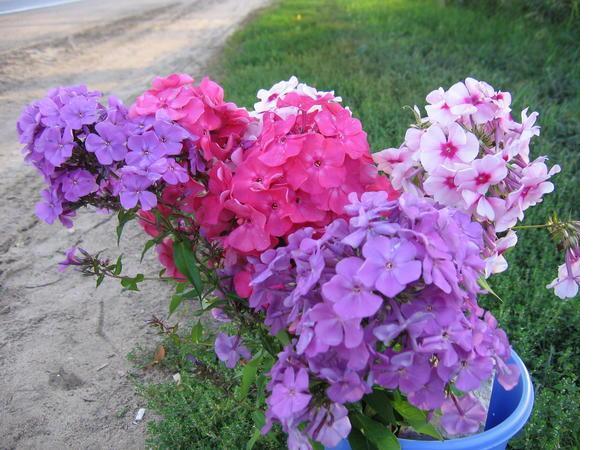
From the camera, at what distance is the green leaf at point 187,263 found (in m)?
1.31

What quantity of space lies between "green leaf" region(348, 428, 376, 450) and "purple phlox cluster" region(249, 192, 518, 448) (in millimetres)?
210

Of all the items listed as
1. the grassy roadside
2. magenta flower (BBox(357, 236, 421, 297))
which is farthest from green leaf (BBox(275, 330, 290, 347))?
the grassy roadside

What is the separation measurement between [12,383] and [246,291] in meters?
1.56

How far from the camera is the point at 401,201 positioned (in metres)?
1.05

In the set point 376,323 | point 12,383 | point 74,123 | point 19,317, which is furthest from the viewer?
point 19,317

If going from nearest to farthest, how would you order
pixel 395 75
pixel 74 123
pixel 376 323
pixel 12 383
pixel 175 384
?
pixel 376 323
pixel 74 123
pixel 175 384
pixel 12 383
pixel 395 75

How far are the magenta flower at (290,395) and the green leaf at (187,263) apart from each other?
1.13 ft

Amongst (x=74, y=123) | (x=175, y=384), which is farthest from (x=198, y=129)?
(x=175, y=384)

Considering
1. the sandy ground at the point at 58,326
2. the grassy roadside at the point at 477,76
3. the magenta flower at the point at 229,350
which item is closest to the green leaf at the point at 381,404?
the magenta flower at the point at 229,350

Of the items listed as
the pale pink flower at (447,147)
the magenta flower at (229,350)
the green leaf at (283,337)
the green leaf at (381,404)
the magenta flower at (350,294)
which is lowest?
the green leaf at (381,404)

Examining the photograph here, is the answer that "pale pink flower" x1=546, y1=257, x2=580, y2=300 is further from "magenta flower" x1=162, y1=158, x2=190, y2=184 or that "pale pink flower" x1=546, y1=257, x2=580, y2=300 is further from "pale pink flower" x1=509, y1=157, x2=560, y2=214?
"magenta flower" x1=162, y1=158, x2=190, y2=184

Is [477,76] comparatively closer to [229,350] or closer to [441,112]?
[441,112]

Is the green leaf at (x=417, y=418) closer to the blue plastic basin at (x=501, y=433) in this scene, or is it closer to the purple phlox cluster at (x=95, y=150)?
the blue plastic basin at (x=501, y=433)

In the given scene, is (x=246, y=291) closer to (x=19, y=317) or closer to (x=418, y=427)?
(x=418, y=427)
